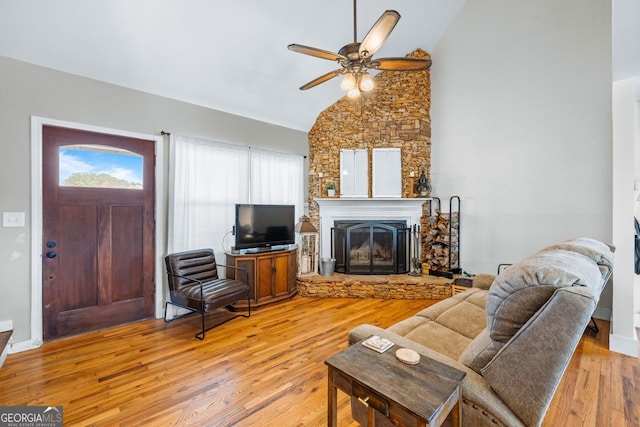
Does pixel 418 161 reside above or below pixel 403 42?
below

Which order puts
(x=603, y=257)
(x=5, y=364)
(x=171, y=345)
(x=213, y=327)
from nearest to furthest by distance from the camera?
(x=603, y=257) → (x=5, y=364) → (x=171, y=345) → (x=213, y=327)

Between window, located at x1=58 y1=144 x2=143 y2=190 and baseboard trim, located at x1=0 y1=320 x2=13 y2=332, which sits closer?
baseboard trim, located at x1=0 y1=320 x2=13 y2=332

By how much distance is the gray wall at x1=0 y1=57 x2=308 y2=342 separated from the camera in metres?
2.50

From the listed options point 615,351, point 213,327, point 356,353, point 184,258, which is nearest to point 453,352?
point 356,353

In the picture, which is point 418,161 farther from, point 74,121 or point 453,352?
point 74,121

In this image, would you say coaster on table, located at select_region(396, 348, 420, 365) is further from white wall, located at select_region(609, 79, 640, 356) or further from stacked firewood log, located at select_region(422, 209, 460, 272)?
stacked firewood log, located at select_region(422, 209, 460, 272)

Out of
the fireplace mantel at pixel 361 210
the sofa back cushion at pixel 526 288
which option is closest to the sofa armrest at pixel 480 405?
the sofa back cushion at pixel 526 288

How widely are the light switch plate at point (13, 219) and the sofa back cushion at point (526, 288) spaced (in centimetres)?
386

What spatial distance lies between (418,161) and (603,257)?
3.47 meters

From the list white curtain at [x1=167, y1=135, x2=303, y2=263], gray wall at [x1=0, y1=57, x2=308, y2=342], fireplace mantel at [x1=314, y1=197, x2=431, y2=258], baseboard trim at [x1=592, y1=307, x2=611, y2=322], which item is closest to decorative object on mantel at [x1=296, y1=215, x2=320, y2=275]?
fireplace mantel at [x1=314, y1=197, x2=431, y2=258]

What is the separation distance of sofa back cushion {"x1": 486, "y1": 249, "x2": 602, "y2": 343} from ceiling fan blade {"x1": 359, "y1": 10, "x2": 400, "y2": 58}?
5.59ft

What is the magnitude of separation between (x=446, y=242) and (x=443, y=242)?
4 centimetres

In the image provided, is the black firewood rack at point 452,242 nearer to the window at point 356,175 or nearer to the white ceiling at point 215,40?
the window at point 356,175

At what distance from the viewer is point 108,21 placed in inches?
101
